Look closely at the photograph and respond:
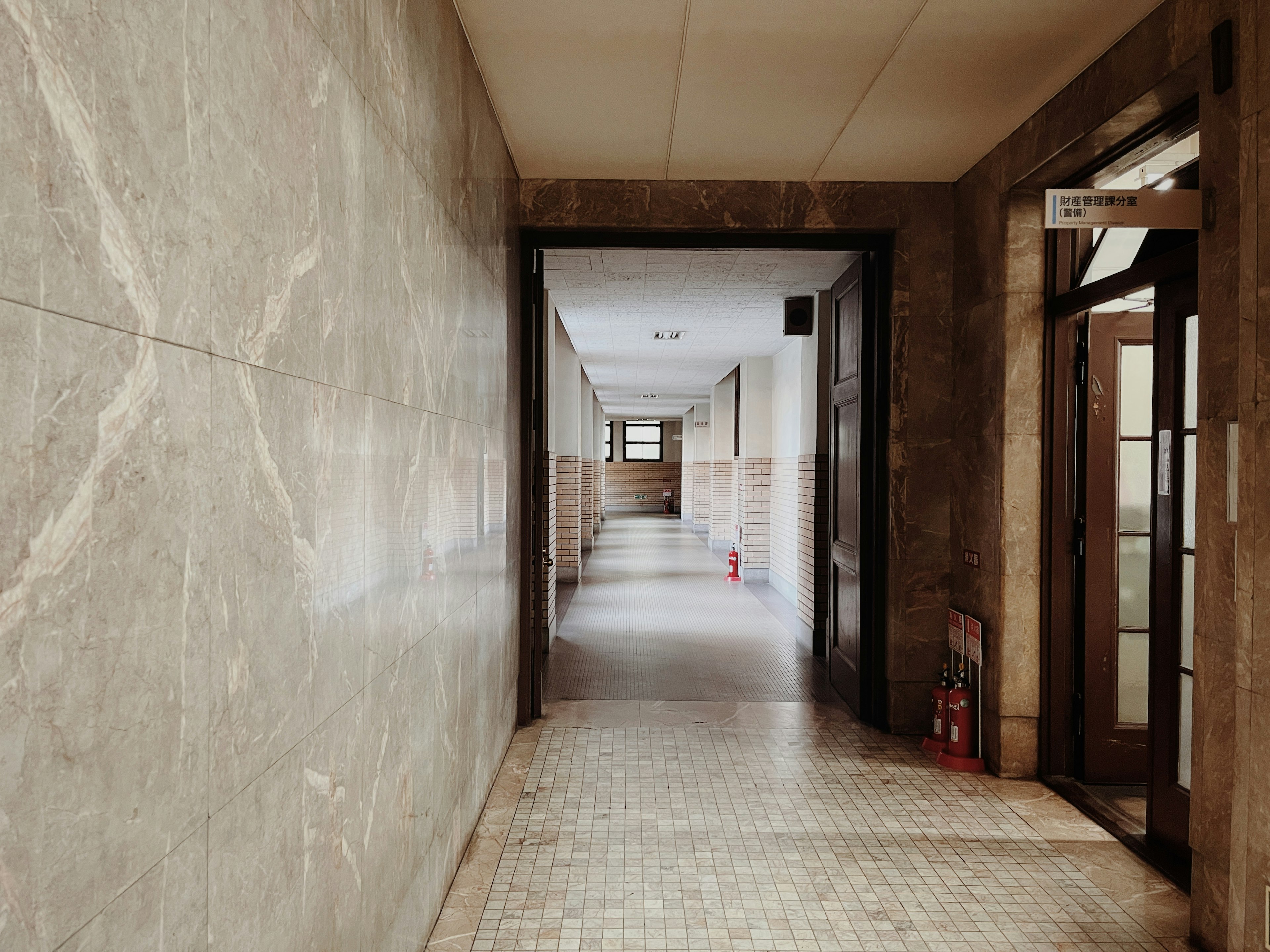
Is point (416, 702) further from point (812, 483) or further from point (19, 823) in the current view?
point (812, 483)

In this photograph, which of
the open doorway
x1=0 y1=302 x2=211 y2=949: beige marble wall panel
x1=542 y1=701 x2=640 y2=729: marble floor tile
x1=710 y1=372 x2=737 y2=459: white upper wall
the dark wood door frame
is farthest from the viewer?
x1=710 y1=372 x2=737 y2=459: white upper wall

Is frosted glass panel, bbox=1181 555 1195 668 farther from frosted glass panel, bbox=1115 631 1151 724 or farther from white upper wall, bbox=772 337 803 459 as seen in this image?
white upper wall, bbox=772 337 803 459

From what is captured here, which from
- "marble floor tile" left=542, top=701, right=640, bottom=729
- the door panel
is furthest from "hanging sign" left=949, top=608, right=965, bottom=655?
"marble floor tile" left=542, top=701, right=640, bottom=729

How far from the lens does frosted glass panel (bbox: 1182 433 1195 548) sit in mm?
3170

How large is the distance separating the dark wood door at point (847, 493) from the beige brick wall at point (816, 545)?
3.33 feet

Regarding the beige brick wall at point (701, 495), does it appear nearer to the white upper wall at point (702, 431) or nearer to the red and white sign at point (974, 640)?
the white upper wall at point (702, 431)

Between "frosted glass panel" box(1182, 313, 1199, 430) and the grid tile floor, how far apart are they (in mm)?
1739

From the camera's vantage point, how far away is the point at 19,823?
805mm

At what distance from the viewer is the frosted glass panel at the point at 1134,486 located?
157 inches

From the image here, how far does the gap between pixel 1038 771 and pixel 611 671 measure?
9.58 feet

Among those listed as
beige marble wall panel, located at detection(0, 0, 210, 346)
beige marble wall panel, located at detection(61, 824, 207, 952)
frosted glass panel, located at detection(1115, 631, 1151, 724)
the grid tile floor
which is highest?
beige marble wall panel, located at detection(0, 0, 210, 346)

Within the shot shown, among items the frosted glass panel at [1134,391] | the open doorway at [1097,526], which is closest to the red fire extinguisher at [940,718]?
the open doorway at [1097,526]

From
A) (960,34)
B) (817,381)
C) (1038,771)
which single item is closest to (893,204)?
(960,34)

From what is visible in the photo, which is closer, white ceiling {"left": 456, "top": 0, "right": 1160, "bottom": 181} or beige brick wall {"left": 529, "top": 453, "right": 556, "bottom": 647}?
white ceiling {"left": 456, "top": 0, "right": 1160, "bottom": 181}
